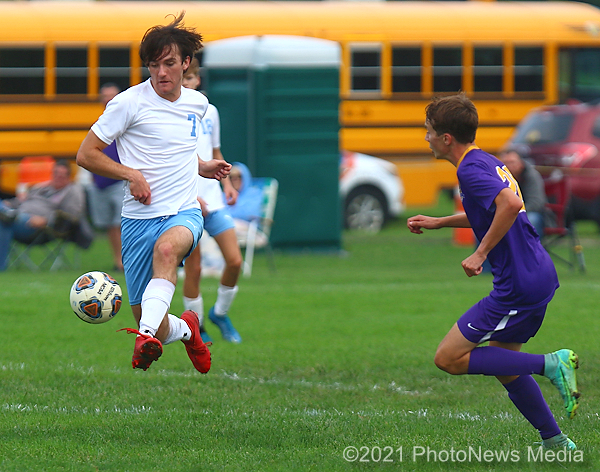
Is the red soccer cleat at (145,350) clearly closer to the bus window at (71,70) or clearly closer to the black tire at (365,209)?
the black tire at (365,209)

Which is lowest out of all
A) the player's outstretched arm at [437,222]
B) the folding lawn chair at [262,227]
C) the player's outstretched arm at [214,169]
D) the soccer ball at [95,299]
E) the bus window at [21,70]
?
the folding lawn chair at [262,227]

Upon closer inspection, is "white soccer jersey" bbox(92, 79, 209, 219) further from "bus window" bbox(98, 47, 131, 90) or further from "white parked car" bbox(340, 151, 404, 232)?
"bus window" bbox(98, 47, 131, 90)

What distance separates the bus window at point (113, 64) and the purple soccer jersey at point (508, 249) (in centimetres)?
1438

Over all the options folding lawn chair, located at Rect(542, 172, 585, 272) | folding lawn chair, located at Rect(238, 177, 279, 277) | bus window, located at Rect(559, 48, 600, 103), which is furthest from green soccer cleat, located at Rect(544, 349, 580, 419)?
bus window, located at Rect(559, 48, 600, 103)

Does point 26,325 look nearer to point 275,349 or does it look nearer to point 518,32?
point 275,349

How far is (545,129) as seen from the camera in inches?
649

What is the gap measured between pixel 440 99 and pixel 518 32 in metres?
15.5

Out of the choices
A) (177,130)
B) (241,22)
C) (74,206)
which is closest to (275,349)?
(177,130)

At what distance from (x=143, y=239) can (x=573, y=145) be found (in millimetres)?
12182

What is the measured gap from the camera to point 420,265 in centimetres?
1368

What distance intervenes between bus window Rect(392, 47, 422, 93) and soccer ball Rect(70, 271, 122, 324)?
1447cm

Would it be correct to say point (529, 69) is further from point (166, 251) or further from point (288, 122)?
point (166, 251)

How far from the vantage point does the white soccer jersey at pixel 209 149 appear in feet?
23.9

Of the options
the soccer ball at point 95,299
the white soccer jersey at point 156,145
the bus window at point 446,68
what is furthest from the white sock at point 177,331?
the bus window at point 446,68
